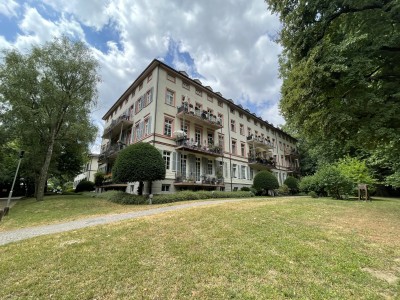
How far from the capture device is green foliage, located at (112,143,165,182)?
46.3 ft

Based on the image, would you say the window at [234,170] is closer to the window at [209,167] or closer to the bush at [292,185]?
the window at [209,167]

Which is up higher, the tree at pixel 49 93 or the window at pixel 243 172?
the tree at pixel 49 93

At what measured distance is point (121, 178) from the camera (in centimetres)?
1434

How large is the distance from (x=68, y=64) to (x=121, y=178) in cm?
1234

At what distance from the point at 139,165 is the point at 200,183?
7428 millimetres

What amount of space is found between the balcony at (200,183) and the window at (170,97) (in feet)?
25.4

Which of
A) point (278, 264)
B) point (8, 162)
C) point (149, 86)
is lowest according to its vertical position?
point (278, 264)

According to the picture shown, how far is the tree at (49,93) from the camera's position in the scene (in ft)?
56.3

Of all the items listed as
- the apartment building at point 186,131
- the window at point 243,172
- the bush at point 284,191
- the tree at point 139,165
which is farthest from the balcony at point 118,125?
the bush at point 284,191

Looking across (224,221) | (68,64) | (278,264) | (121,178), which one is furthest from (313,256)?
(68,64)

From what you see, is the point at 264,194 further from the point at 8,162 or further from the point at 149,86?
the point at 8,162

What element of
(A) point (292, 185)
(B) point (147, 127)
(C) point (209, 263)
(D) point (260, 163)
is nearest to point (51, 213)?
(C) point (209, 263)

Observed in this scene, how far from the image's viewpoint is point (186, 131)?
852 inches

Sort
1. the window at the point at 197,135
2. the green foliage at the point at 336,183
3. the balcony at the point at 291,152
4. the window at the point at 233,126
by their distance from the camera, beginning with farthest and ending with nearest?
1. the balcony at the point at 291,152
2. the window at the point at 233,126
3. the window at the point at 197,135
4. the green foliage at the point at 336,183
